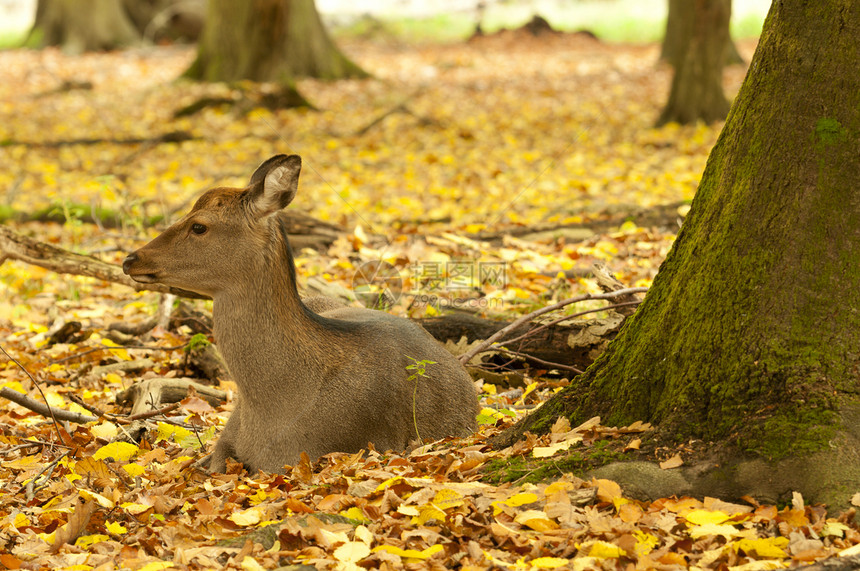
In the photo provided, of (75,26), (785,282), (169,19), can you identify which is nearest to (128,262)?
(785,282)

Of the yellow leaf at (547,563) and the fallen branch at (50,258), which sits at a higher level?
the fallen branch at (50,258)

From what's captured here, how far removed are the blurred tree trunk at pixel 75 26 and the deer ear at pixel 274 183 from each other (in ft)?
83.8

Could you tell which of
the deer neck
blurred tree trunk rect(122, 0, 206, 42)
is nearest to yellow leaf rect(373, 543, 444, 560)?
the deer neck

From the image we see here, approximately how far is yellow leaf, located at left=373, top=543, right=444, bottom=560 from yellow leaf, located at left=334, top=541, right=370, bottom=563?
0.05 meters

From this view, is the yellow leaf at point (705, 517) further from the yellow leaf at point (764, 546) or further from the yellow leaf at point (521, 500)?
the yellow leaf at point (521, 500)

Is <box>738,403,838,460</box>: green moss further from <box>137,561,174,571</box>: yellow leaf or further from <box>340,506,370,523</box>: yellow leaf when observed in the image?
<box>137,561,174,571</box>: yellow leaf

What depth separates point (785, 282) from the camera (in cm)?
351

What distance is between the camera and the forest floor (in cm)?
325

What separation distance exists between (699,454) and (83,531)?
2.62 metres

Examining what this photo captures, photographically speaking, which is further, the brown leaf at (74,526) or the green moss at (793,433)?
the brown leaf at (74,526)

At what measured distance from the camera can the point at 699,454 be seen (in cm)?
350

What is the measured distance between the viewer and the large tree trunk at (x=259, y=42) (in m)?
18.7

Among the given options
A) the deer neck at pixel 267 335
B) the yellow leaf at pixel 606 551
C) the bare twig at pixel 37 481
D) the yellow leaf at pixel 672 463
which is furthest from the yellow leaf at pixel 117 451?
the yellow leaf at pixel 672 463

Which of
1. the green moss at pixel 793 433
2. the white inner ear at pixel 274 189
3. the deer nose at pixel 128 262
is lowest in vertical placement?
the green moss at pixel 793 433
